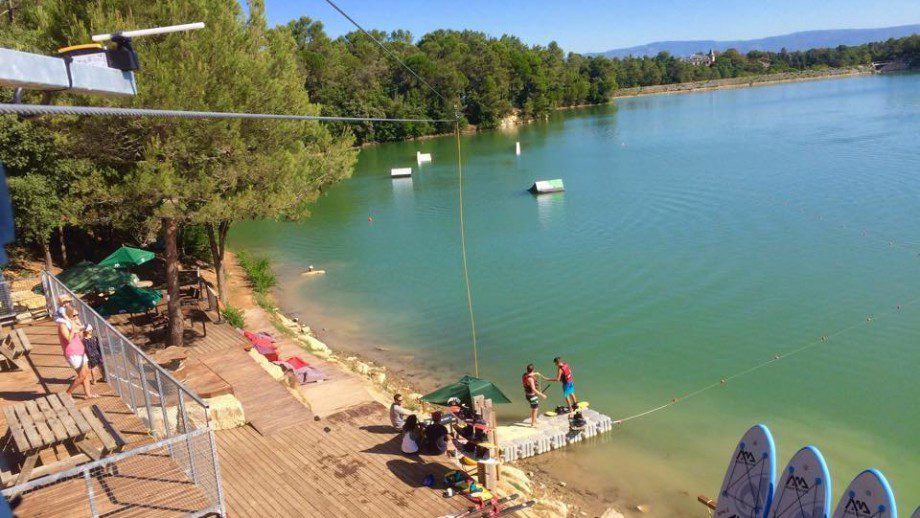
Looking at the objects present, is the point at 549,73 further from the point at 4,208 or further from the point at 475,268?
the point at 4,208

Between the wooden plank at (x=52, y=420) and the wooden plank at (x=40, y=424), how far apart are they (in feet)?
0.12

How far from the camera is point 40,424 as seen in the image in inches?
359

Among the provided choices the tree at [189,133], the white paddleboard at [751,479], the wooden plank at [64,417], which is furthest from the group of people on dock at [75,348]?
the white paddleboard at [751,479]

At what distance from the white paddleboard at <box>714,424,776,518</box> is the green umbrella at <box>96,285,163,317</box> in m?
13.4

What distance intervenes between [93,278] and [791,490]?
1707 cm

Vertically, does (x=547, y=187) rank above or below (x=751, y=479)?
above

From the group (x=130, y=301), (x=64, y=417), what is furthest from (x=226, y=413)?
(x=130, y=301)

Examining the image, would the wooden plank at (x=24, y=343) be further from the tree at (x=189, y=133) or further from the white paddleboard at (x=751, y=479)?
the white paddleboard at (x=751, y=479)

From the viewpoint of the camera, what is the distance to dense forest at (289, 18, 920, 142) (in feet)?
297

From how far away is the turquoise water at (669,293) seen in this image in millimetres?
15992

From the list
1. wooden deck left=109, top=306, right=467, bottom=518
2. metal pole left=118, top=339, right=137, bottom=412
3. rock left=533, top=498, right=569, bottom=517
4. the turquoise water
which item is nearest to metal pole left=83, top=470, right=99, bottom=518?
wooden deck left=109, top=306, right=467, bottom=518

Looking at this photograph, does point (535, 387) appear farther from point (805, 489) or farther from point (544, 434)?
point (805, 489)

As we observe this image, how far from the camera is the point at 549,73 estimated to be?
4916 inches

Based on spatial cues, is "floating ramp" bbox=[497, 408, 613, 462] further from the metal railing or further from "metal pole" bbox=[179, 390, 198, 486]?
"metal pole" bbox=[179, 390, 198, 486]
